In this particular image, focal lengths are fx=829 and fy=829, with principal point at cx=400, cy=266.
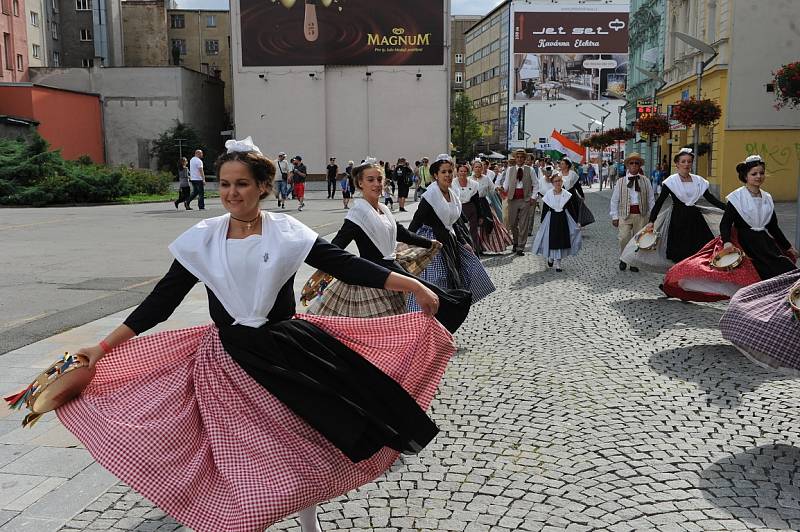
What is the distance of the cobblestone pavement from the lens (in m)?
3.83

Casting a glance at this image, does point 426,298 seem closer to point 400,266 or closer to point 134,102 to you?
point 400,266

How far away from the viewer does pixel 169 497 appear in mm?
2832

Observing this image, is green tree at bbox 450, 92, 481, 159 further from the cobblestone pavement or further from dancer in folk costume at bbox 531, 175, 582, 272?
the cobblestone pavement

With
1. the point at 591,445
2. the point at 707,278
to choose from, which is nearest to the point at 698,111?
the point at 707,278

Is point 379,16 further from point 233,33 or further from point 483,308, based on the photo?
point 483,308

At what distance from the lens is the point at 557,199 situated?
13.4 meters

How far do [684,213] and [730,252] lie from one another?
78.7 inches

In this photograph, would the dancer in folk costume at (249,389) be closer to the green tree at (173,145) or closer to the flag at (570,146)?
the flag at (570,146)

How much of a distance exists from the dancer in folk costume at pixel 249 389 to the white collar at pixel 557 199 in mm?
10069

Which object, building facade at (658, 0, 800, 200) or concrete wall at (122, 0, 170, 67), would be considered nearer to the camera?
building facade at (658, 0, 800, 200)

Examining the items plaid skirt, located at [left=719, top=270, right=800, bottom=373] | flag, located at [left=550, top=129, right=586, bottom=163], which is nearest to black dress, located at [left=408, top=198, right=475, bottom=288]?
plaid skirt, located at [left=719, top=270, right=800, bottom=373]

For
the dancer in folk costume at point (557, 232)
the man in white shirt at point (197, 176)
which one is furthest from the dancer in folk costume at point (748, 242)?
the man in white shirt at point (197, 176)

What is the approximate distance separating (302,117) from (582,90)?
58534mm

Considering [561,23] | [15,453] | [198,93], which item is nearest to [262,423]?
[15,453]
